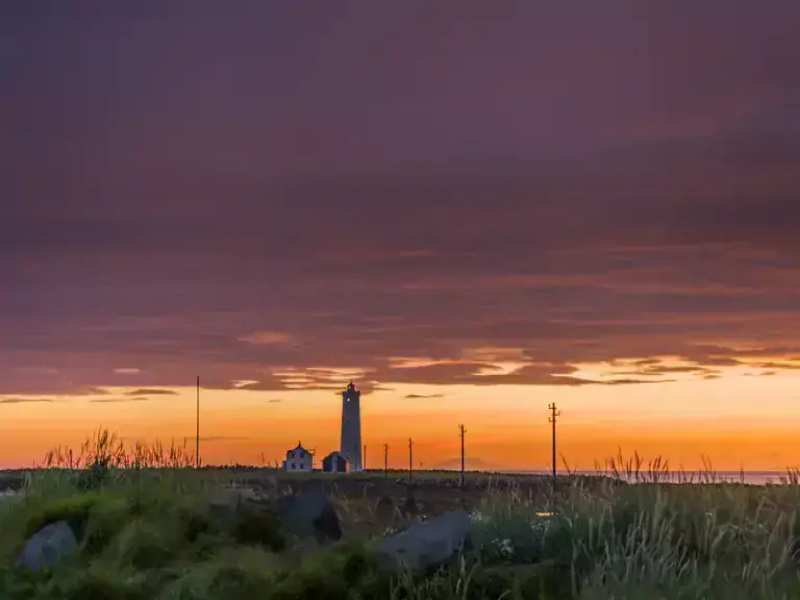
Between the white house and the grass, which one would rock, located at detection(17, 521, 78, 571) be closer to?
the grass

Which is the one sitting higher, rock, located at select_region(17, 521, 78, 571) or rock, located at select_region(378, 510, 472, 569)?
rock, located at select_region(378, 510, 472, 569)

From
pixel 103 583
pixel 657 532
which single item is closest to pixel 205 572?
pixel 103 583

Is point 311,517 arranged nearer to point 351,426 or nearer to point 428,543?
point 428,543

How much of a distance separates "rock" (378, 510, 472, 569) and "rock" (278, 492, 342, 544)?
8.32 ft

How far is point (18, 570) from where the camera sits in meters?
13.3

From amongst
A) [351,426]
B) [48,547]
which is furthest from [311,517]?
[351,426]

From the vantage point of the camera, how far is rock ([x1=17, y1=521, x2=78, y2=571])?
13648 millimetres

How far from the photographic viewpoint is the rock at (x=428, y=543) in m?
11.6

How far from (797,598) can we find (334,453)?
91.0m

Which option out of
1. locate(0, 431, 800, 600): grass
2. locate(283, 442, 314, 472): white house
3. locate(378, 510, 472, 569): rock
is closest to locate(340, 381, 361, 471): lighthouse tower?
locate(283, 442, 314, 472): white house

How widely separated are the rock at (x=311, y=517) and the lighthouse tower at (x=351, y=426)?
76.5 meters

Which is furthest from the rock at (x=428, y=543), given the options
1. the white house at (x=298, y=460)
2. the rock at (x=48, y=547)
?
the white house at (x=298, y=460)

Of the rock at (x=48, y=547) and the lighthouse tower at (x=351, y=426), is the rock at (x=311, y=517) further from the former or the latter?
the lighthouse tower at (x=351, y=426)

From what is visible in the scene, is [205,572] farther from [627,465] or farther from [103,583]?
[627,465]
